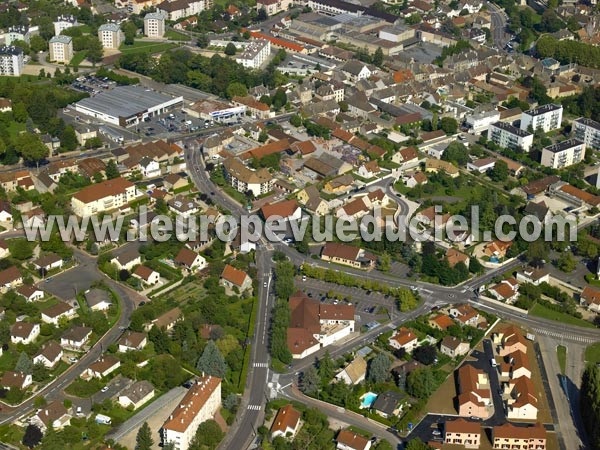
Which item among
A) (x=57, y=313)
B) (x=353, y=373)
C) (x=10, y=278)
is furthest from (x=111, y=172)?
(x=353, y=373)

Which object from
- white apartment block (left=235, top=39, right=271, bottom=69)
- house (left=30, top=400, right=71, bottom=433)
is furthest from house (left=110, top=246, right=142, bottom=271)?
white apartment block (left=235, top=39, right=271, bottom=69)

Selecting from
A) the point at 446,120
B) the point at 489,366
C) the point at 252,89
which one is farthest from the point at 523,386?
the point at 252,89

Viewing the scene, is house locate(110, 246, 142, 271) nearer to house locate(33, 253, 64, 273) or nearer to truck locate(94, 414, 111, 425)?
house locate(33, 253, 64, 273)

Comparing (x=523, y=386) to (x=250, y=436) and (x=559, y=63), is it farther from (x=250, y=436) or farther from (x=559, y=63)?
(x=559, y=63)

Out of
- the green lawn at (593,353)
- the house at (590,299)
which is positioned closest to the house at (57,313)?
the green lawn at (593,353)

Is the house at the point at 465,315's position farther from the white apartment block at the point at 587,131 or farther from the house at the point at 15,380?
the white apartment block at the point at 587,131
